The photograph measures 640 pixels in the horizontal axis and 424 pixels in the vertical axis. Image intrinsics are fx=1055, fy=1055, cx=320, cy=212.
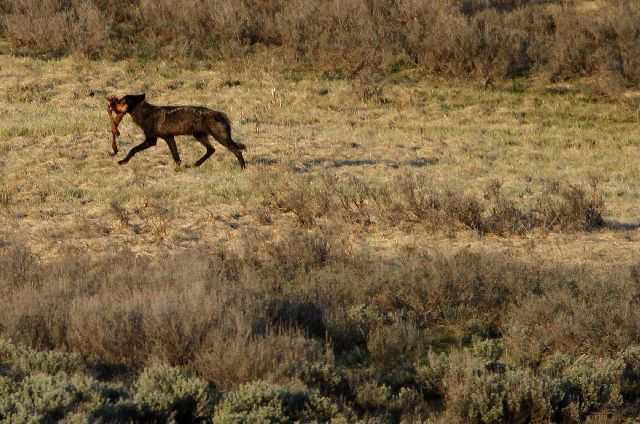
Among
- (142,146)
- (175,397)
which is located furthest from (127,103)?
(175,397)

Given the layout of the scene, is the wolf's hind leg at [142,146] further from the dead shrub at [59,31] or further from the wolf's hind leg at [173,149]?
the dead shrub at [59,31]

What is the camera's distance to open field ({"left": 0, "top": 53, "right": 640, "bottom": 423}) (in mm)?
6773

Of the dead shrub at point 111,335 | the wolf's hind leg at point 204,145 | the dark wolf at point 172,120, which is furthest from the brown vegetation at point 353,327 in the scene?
the wolf's hind leg at point 204,145

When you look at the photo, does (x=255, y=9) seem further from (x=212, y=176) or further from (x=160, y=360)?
(x=160, y=360)

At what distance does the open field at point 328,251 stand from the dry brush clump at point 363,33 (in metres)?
0.89

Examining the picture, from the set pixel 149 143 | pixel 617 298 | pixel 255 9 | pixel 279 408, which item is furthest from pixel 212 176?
pixel 255 9

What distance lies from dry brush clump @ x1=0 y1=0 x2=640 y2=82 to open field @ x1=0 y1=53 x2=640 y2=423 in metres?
0.89

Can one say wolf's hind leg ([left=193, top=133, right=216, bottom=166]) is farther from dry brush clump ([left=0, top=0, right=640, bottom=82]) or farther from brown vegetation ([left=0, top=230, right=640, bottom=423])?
dry brush clump ([left=0, top=0, right=640, bottom=82])

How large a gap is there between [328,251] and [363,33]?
1393 centimetres

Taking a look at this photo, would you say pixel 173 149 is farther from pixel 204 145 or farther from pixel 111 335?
pixel 111 335

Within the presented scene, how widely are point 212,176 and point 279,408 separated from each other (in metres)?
8.60

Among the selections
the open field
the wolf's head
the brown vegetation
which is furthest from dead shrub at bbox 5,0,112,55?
the brown vegetation

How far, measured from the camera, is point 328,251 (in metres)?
10.2

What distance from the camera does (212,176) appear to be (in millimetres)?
14484
